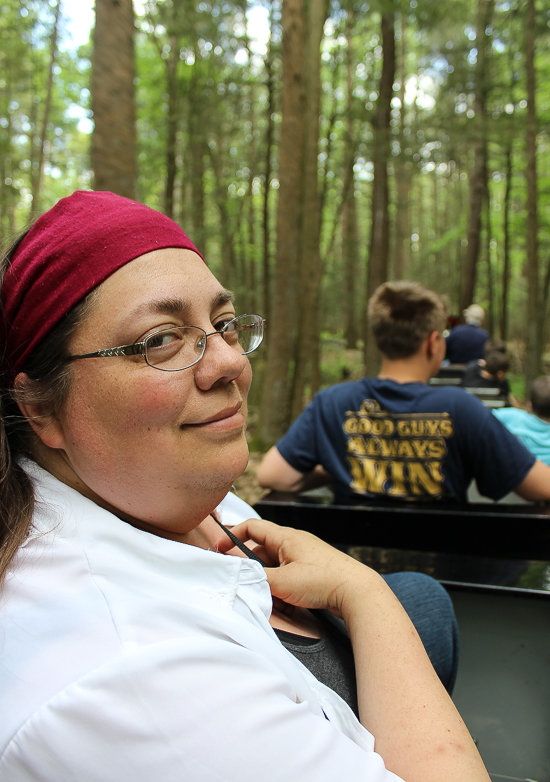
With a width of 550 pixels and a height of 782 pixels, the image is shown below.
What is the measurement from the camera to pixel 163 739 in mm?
687

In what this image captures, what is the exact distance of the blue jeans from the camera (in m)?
1.44

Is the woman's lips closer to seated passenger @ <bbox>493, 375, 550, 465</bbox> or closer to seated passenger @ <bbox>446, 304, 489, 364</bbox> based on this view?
seated passenger @ <bbox>493, 375, 550, 465</bbox>

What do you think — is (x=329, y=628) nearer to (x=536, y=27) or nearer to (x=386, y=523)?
(x=386, y=523)

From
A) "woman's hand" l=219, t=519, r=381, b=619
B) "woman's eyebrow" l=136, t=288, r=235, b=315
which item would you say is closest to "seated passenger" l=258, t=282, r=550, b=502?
"woman's hand" l=219, t=519, r=381, b=619

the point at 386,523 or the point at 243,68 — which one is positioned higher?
the point at 243,68

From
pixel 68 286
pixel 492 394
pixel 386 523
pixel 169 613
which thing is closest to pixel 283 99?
pixel 492 394

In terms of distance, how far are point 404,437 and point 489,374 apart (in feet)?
13.7

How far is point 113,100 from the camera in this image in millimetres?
4102

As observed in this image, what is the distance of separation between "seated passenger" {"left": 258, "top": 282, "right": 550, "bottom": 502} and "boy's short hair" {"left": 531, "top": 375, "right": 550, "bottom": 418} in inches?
63.3

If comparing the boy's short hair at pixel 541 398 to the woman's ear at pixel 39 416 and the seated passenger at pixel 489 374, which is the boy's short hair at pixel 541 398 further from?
the woman's ear at pixel 39 416

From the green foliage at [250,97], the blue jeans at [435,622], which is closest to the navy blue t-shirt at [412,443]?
the blue jeans at [435,622]

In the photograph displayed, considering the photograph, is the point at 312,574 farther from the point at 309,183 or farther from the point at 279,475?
the point at 309,183

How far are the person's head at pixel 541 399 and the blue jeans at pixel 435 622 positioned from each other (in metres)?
2.88

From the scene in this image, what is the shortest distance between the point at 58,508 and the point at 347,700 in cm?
75
